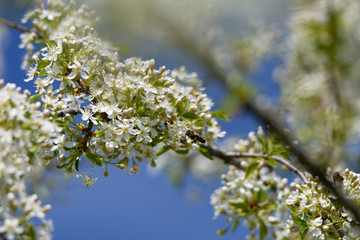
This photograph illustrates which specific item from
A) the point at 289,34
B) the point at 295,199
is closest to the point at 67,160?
the point at 295,199

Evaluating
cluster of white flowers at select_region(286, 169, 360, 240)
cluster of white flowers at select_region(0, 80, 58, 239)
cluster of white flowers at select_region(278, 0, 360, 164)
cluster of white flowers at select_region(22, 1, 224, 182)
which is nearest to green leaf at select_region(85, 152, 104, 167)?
cluster of white flowers at select_region(22, 1, 224, 182)

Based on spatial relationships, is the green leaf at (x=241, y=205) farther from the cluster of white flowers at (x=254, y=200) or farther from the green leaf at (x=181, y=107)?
the green leaf at (x=181, y=107)

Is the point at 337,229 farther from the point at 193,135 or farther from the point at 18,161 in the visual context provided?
the point at 18,161

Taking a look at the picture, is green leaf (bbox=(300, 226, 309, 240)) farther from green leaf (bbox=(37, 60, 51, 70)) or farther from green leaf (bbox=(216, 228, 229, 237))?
green leaf (bbox=(37, 60, 51, 70))

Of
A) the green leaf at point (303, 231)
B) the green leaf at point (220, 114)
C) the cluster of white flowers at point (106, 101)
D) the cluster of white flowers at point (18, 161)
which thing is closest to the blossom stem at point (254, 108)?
the cluster of white flowers at point (18, 161)

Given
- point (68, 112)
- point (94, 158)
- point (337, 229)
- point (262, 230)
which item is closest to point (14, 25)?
point (68, 112)

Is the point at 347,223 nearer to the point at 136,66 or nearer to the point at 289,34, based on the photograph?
the point at 136,66
